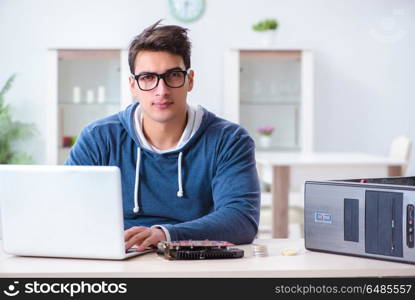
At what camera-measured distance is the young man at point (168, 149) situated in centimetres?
226

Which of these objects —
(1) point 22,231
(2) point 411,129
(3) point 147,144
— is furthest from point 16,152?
(1) point 22,231

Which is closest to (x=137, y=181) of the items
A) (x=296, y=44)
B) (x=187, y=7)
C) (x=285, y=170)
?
(x=285, y=170)

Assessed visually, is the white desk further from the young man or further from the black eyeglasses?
the black eyeglasses

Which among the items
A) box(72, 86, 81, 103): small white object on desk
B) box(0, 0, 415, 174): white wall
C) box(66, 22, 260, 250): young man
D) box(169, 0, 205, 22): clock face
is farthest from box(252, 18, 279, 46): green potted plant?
box(66, 22, 260, 250): young man

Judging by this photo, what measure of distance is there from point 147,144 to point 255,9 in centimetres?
466

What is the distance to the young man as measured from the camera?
226 centimetres

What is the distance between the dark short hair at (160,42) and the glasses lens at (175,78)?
67 mm

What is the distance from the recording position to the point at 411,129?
7051mm

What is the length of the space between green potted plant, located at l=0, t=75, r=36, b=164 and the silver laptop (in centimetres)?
479

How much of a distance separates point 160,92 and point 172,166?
259 mm

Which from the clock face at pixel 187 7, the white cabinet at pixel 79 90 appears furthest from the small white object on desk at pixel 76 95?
the clock face at pixel 187 7

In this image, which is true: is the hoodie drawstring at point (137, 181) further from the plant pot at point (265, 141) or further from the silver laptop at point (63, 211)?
the plant pot at point (265, 141)

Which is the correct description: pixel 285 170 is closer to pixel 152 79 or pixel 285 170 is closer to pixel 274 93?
pixel 274 93

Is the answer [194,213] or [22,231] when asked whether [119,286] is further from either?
[194,213]
